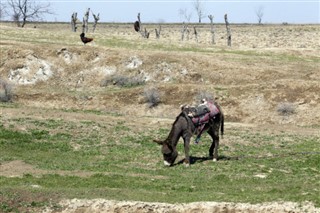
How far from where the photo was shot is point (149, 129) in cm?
2903

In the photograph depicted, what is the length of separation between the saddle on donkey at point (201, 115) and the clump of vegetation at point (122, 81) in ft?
67.5

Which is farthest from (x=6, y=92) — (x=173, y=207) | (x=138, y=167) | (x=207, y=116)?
(x=173, y=207)

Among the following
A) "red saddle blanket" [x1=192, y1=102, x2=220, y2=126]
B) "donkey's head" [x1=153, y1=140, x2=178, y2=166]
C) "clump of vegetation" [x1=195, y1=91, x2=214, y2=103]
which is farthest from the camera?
"clump of vegetation" [x1=195, y1=91, x2=214, y2=103]

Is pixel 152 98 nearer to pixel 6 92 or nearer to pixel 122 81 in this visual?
pixel 122 81

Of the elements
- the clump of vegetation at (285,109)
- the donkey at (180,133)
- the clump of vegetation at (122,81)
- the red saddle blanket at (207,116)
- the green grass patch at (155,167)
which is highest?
the red saddle blanket at (207,116)

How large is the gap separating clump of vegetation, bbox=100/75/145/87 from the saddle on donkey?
20.6m

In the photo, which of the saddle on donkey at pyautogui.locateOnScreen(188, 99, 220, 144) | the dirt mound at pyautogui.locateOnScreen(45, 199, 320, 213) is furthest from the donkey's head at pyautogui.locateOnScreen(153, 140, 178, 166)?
the dirt mound at pyautogui.locateOnScreen(45, 199, 320, 213)

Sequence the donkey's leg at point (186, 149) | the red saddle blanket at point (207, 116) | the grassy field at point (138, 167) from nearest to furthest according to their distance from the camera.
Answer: the grassy field at point (138, 167)
the donkey's leg at point (186, 149)
the red saddle blanket at point (207, 116)

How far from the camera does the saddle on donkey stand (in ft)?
73.7

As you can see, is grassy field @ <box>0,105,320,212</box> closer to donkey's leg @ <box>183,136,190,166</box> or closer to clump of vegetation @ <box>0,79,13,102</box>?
donkey's leg @ <box>183,136,190,166</box>

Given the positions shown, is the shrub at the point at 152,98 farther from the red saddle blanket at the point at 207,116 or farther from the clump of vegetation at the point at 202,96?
the red saddle blanket at the point at 207,116

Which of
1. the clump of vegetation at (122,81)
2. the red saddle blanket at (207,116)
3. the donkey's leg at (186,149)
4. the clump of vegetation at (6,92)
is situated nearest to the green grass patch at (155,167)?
the donkey's leg at (186,149)

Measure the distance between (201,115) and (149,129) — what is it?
6.84m

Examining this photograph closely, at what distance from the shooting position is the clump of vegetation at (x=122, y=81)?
43.3 m
